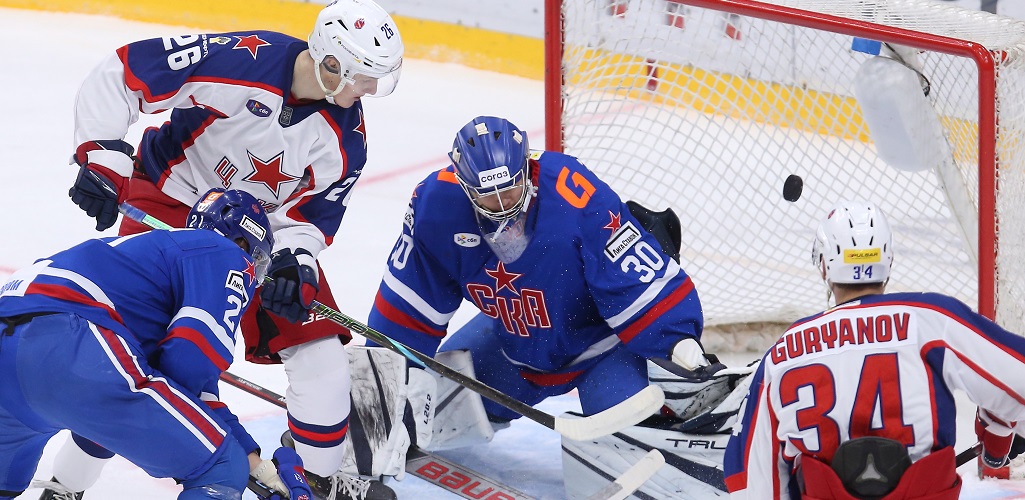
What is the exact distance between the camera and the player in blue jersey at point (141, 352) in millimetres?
2170

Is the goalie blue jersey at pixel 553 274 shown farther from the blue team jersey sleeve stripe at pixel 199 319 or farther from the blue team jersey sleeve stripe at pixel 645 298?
the blue team jersey sleeve stripe at pixel 199 319

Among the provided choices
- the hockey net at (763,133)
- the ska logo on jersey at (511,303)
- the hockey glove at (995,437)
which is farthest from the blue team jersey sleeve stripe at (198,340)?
the hockey net at (763,133)

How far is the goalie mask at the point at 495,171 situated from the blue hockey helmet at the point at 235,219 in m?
0.49

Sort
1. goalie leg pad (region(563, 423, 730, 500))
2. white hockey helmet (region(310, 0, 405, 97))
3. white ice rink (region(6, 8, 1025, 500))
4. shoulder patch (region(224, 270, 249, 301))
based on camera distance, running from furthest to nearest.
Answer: white ice rink (region(6, 8, 1025, 500))
goalie leg pad (region(563, 423, 730, 500))
white hockey helmet (region(310, 0, 405, 97))
shoulder patch (region(224, 270, 249, 301))

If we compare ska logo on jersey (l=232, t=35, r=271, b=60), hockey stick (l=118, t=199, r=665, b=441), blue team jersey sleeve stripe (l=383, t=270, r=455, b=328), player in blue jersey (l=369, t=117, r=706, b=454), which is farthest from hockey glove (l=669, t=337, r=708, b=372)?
ska logo on jersey (l=232, t=35, r=271, b=60)

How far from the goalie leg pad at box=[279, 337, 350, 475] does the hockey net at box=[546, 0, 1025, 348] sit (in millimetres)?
1073

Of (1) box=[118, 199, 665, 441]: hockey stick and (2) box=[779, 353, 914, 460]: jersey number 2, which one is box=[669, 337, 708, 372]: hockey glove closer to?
(1) box=[118, 199, 665, 441]: hockey stick

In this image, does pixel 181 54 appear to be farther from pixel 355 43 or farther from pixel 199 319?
pixel 199 319

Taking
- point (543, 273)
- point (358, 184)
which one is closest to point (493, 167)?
point (543, 273)

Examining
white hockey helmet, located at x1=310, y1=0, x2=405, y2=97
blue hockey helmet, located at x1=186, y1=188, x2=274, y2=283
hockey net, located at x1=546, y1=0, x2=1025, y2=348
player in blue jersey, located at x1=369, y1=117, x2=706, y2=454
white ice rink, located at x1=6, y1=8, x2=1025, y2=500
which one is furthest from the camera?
hockey net, located at x1=546, y1=0, x2=1025, y2=348

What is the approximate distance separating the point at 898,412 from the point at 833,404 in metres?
0.11

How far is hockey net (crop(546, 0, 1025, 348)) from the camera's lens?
3.55 m

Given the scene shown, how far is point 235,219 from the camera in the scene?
246 cm

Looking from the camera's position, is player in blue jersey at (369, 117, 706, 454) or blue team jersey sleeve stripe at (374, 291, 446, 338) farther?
blue team jersey sleeve stripe at (374, 291, 446, 338)
